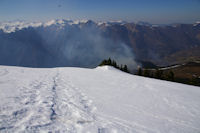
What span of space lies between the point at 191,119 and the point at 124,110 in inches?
124

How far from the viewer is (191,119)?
17.7 ft

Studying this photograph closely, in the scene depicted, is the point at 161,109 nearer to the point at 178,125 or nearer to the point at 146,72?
the point at 178,125

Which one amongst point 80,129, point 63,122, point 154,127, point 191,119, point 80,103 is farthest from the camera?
point 80,103

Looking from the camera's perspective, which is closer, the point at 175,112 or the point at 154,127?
the point at 154,127

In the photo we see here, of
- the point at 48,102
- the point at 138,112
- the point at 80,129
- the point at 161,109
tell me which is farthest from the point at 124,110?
the point at 48,102

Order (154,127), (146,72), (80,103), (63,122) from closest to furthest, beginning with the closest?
1. (63,122)
2. (154,127)
3. (80,103)
4. (146,72)

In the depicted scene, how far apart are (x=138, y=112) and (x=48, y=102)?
14.4 feet

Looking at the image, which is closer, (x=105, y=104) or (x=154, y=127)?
(x=154, y=127)

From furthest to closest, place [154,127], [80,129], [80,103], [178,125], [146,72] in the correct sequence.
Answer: [146,72] → [80,103] → [178,125] → [154,127] → [80,129]

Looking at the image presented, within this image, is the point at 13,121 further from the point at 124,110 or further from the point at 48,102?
the point at 124,110

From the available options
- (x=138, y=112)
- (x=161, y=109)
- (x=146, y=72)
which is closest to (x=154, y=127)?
(x=138, y=112)

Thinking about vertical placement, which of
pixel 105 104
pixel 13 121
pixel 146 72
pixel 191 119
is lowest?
pixel 146 72

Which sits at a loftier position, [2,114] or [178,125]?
[2,114]

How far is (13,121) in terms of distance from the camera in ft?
12.4
